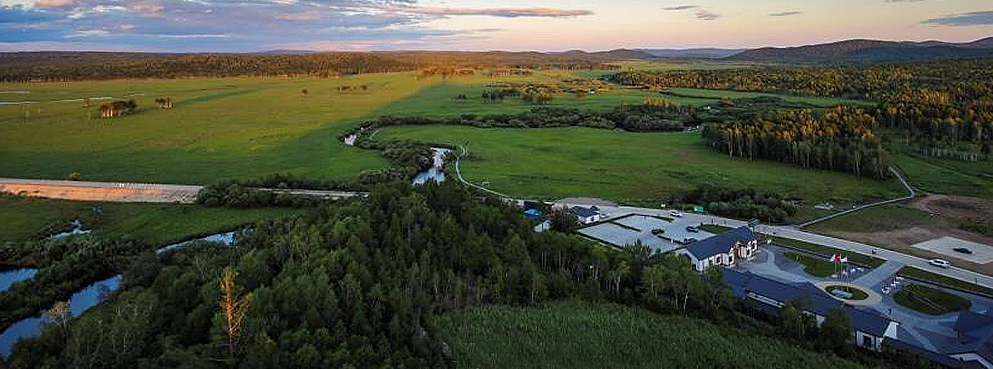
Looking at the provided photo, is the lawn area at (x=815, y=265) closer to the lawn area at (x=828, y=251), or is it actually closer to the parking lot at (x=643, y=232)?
the lawn area at (x=828, y=251)

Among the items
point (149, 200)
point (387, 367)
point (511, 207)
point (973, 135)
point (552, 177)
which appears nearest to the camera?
point (387, 367)

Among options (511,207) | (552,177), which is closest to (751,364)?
(511,207)

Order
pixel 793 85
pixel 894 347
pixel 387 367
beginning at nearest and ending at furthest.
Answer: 1. pixel 387 367
2. pixel 894 347
3. pixel 793 85

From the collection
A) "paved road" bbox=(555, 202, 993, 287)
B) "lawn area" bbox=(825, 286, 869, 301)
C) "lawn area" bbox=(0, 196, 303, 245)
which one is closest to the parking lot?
"paved road" bbox=(555, 202, 993, 287)

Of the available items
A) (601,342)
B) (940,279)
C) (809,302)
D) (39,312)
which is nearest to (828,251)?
(940,279)

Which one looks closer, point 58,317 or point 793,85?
point 58,317

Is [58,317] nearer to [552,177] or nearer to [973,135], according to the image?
[552,177]

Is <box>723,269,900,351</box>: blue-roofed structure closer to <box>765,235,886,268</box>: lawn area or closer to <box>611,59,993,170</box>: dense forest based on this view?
<box>765,235,886,268</box>: lawn area
